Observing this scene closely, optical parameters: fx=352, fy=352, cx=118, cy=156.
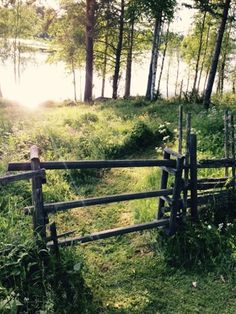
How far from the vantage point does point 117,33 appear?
88.4 feet

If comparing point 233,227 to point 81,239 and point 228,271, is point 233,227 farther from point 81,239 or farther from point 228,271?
point 81,239

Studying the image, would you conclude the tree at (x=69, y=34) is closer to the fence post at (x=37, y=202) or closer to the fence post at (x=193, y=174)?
the fence post at (x=193, y=174)

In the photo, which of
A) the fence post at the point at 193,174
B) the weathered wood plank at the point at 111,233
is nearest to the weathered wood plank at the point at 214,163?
the fence post at the point at 193,174

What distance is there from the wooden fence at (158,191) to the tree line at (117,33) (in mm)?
9933

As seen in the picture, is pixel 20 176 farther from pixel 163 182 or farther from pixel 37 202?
pixel 163 182

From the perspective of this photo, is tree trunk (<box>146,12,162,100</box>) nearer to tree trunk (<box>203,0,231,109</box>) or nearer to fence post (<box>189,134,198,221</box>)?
tree trunk (<box>203,0,231,109</box>)

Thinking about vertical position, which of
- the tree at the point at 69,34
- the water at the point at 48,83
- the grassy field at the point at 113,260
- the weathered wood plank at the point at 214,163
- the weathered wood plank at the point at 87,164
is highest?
the tree at the point at 69,34

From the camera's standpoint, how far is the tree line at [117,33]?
18.6 meters

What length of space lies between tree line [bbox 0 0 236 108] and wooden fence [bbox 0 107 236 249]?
9933 millimetres

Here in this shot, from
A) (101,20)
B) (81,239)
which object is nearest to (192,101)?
(101,20)

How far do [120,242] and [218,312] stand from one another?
2218 millimetres

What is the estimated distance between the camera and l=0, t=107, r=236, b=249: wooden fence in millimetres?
4992

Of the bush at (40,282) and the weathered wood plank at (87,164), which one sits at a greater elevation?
the weathered wood plank at (87,164)

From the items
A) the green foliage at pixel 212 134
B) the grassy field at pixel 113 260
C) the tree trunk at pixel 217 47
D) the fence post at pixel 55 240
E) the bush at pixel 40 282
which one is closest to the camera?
the bush at pixel 40 282
